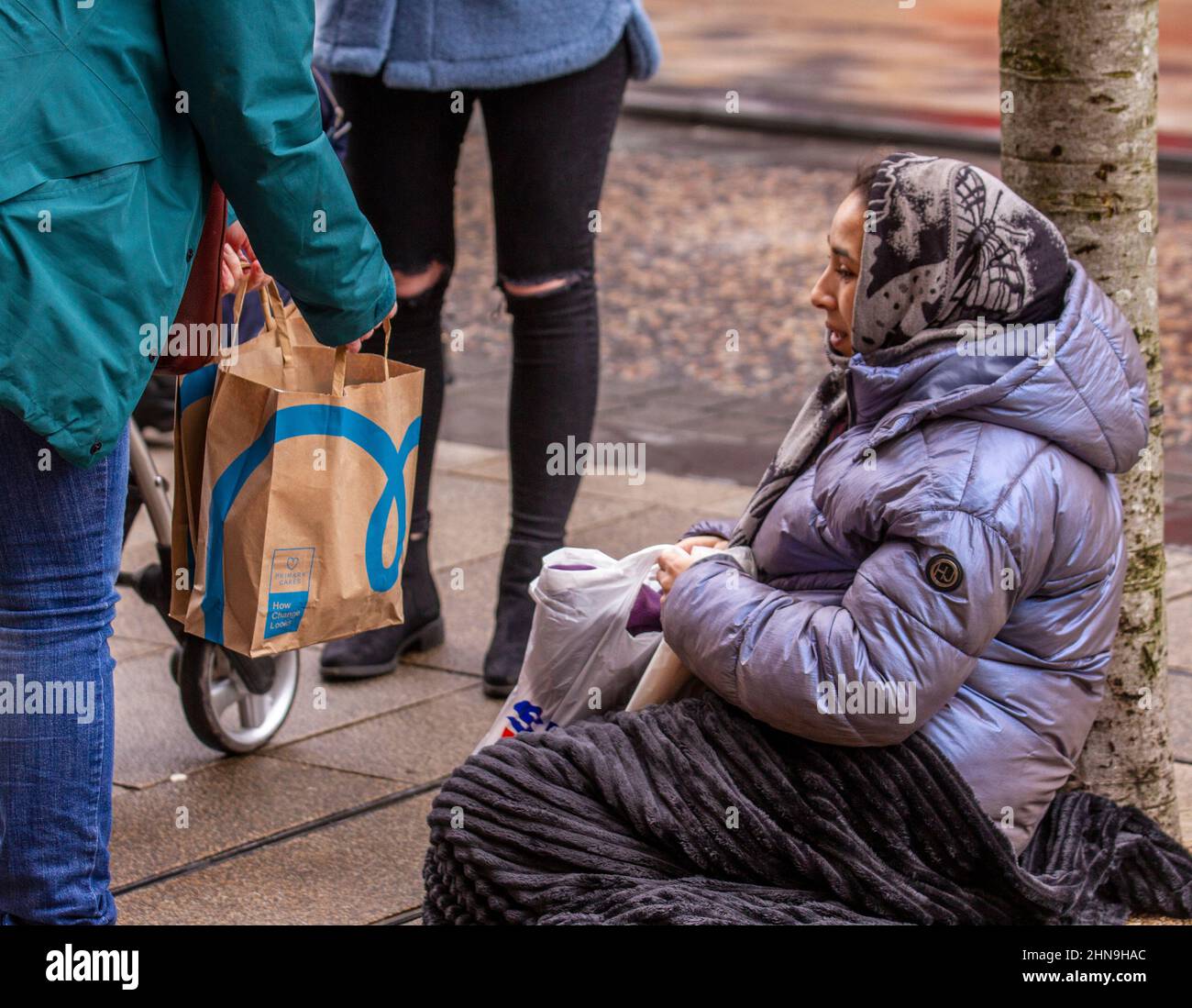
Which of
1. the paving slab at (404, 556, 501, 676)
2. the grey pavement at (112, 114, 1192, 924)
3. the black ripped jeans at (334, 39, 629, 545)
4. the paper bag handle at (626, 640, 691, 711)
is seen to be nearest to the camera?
the paper bag handle at (626, 640, 691, 711)

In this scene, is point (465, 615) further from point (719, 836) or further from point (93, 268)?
point (93, 268)

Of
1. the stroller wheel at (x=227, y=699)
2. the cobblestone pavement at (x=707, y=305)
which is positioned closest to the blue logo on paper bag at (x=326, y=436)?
the stroller wheel at (x=227, y=699)

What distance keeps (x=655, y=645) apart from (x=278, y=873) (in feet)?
2.45

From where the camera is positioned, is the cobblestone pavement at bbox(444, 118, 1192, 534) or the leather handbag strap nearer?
the leather handbag strap

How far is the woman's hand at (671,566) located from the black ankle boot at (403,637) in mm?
1186

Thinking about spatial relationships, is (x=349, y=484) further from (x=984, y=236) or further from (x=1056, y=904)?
(x=1056, y=904)

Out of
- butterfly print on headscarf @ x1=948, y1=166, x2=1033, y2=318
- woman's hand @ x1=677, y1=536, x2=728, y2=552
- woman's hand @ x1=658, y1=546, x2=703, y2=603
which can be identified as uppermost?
butterfly print on headscarf @ x1=948, y1=166, x2=1033, y2=318

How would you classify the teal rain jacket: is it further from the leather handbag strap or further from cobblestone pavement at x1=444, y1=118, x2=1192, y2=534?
cobblestone pavement at x1=444, y1=118, x2=1192, y2=534

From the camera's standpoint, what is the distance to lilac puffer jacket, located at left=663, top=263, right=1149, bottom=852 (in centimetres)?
239

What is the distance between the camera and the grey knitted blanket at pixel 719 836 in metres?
2.51

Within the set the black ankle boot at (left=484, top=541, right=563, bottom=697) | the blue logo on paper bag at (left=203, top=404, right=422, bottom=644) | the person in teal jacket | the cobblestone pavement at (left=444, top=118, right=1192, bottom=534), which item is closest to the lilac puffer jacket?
the blue logo on paper bag at (left=203, top=404, right=422, bottom=644)

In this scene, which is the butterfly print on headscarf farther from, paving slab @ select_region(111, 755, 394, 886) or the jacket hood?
paving slab @ select_region(111, 755, 394, 886)

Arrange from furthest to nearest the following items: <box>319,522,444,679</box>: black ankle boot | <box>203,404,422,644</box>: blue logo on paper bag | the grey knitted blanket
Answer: <box>319,522,444,679</box>: black ankle boot, <box>203,404,422,644</box>: blue logo on paper bag, the grey knitted blanket

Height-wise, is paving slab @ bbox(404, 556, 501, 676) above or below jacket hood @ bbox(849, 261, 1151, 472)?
below
